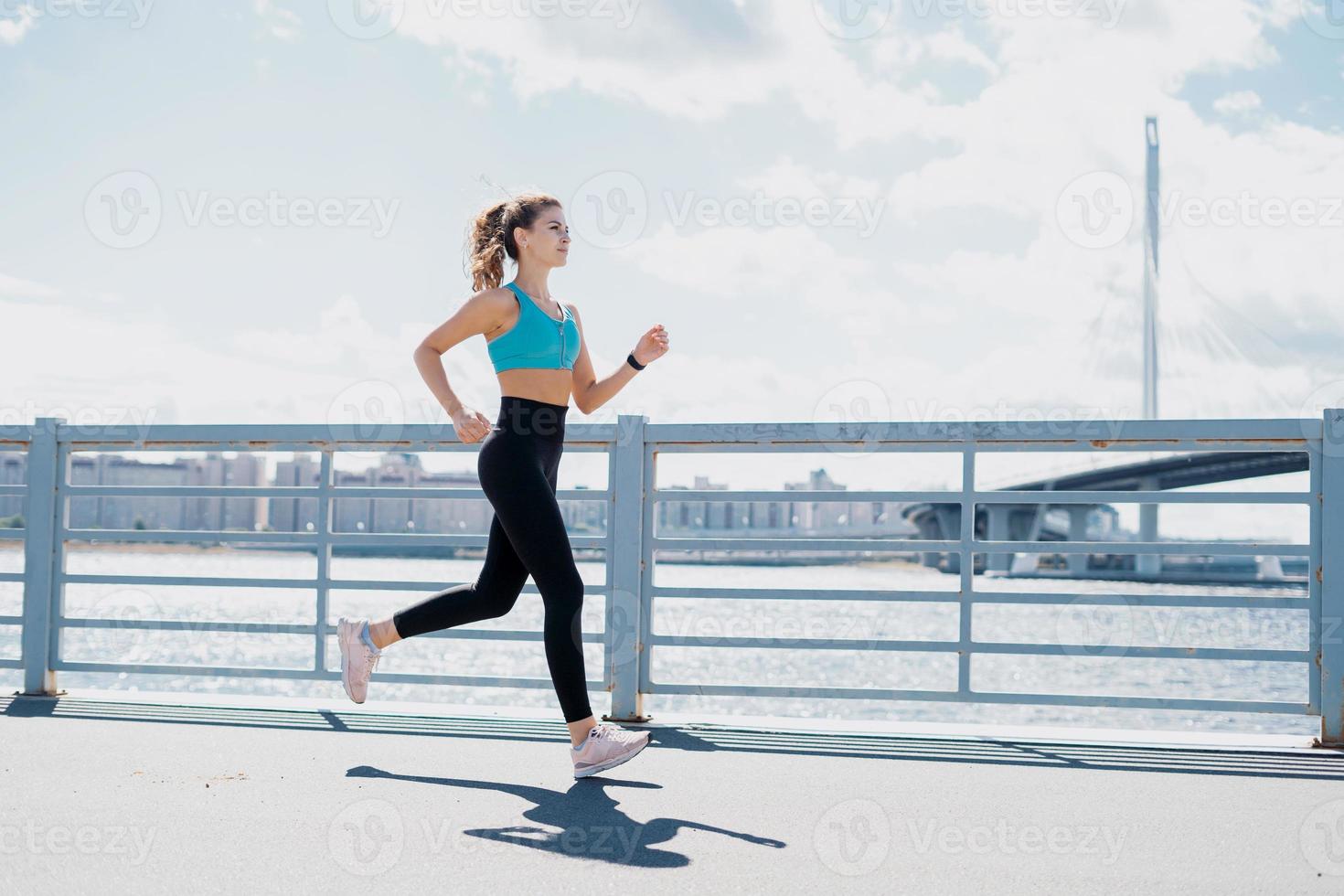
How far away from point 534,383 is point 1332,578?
8.65 feet

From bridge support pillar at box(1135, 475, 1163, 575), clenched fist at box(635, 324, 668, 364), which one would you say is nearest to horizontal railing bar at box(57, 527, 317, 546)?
clenched fist at box(635, 324, 668, 364)

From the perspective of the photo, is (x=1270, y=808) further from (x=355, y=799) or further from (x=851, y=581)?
(x=851, y=581)

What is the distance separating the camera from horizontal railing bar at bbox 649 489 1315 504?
4039 mm

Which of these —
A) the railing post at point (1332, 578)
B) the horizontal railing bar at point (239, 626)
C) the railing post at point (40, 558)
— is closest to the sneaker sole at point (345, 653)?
the horizontal railing bar at point (239, 626)

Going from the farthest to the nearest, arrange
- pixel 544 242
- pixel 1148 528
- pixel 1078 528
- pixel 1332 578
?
pixel 1078 528
pixel 1148 528
pixel 1332 578
pixel 544 242

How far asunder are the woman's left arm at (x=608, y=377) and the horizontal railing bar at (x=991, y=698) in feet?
3.79

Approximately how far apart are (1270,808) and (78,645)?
655 inches

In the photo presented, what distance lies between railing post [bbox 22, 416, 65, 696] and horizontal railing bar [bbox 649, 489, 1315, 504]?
2452 millimetres

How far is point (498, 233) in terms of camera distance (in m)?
3.78

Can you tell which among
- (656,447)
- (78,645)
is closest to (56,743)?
(656,447)

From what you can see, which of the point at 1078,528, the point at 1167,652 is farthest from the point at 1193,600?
the point at 1078,528

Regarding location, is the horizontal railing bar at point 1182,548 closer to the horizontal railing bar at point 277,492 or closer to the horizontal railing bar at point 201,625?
the horizontal railing bar at point 277,492

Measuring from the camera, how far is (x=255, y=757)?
11.7ft

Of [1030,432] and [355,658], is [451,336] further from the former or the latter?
[1030,432]
